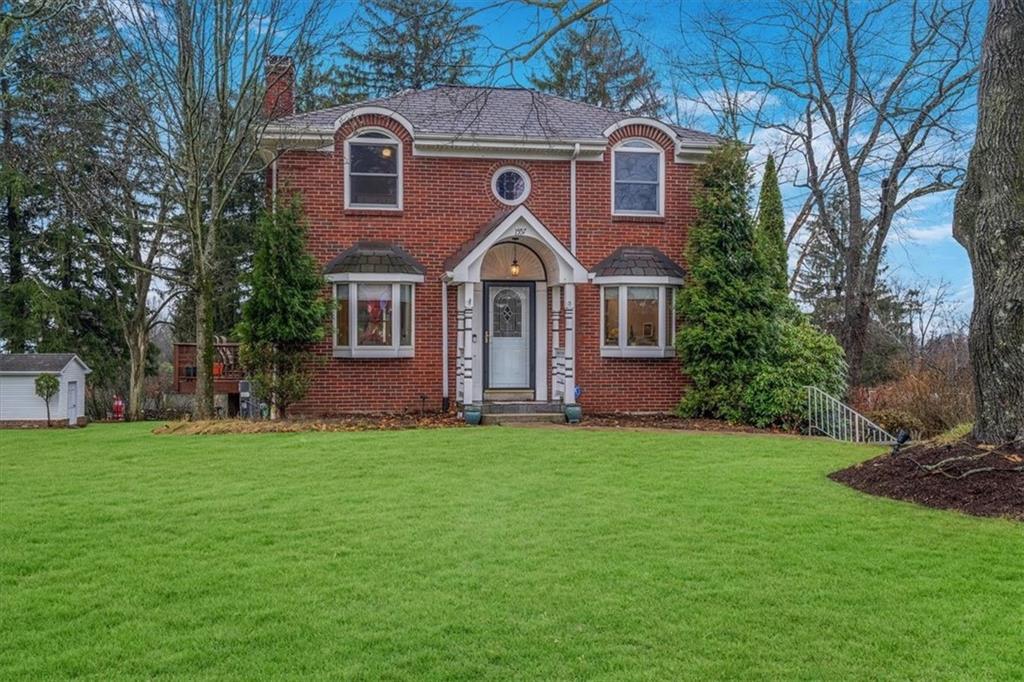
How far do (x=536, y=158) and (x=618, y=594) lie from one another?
1132 centimetres

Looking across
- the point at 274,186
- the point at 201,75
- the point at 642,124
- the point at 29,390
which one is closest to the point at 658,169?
the point at 642,124


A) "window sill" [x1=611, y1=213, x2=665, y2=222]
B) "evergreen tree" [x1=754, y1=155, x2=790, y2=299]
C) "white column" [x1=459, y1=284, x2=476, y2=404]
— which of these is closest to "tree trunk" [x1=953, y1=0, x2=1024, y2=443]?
"window sill" [x1=611, y1=213, x2=665, y2=222]

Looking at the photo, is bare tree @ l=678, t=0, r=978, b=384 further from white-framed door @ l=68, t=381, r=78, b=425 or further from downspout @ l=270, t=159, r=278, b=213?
white-framed door @ l=68, t=381, r=78, b=425

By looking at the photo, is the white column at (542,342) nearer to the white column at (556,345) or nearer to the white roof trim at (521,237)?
the white column at (556,345)

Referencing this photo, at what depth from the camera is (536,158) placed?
14.3 m

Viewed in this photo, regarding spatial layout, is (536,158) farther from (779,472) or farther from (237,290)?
(237,290)

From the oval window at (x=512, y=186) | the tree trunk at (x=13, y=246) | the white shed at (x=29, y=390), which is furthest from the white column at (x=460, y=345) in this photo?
the tree trunk at (x=13, y=246)

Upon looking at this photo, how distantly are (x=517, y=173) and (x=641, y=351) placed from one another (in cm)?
426

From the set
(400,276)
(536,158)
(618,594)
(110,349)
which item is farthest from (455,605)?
(110,349)

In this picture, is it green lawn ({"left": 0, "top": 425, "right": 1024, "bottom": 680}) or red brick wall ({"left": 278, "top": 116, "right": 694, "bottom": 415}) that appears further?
red brick wall ({"left": 278, "top": 116, "right": 694, "bottom": 415})

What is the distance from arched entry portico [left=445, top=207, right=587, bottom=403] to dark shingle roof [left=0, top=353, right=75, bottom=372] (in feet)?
25.3

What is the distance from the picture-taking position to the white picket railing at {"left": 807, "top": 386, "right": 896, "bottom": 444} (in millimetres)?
12227

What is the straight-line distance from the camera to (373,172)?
45.6ft

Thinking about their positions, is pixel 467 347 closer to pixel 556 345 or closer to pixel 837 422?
pixel 556 345
